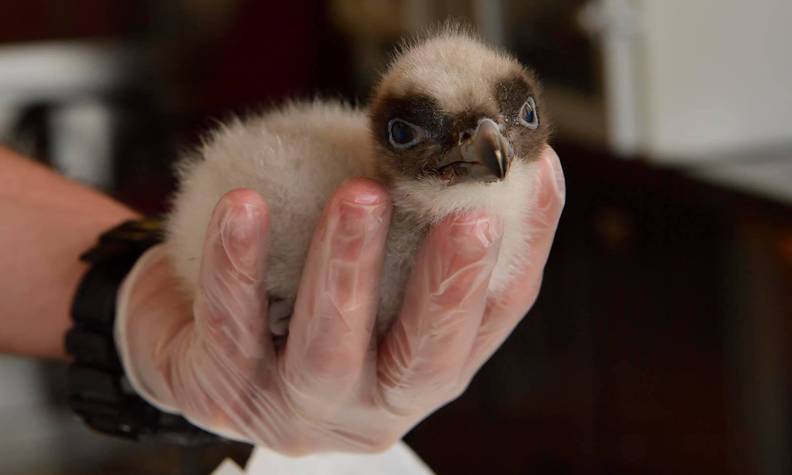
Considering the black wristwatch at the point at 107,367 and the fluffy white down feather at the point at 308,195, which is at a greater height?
the fluffy white down feather at the point at 308,195

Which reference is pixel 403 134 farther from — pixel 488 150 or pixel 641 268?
pixel 641 268

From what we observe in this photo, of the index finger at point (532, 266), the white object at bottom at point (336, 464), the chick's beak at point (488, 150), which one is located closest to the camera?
the chick's beak at point (488, 150)

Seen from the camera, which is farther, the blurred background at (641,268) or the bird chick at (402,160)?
the blurred background at (641,268)

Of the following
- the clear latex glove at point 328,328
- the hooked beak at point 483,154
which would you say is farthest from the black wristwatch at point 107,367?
the hooked beak at point 483,154

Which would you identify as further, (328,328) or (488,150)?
(328,328)

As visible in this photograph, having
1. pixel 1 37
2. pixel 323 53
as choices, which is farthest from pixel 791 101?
pixel 1 37

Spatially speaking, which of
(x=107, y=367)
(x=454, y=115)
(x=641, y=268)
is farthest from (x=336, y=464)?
(x=641, y=268)

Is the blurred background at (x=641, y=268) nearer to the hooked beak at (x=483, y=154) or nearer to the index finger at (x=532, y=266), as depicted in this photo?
the index finger at (x=532, y=266)
